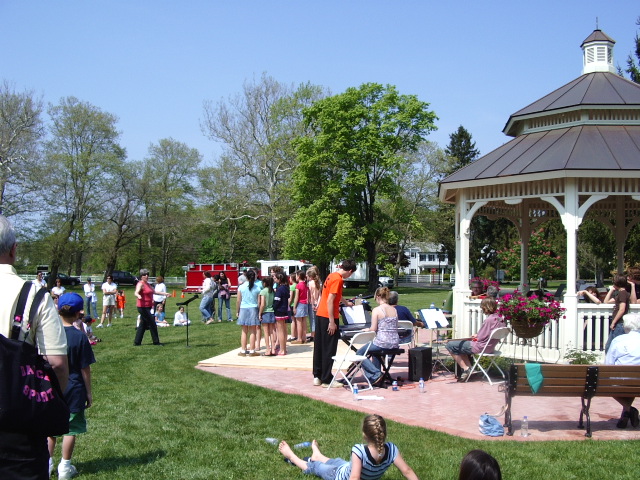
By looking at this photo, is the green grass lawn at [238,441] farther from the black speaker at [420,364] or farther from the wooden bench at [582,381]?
the black speaker at [420,364]

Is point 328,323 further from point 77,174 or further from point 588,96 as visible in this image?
point 77,174

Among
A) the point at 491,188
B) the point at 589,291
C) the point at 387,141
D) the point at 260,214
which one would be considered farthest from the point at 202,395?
the point at 260,214

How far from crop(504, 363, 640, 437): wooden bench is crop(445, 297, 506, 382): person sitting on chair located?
9.06 feet

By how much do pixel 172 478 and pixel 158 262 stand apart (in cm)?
5715

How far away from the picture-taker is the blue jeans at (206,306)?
Result: 68.4ft

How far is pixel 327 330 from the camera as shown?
32.5 feet

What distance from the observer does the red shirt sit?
46.5 ft

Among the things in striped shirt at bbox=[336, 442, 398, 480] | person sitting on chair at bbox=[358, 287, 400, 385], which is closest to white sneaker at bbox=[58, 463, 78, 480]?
striped shirt at bbox=[336, 442, 398, 480]

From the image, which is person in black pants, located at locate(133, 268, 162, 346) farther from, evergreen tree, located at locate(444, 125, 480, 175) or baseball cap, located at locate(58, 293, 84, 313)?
evergreen tree, located at locate(444, 125, 480, 175)

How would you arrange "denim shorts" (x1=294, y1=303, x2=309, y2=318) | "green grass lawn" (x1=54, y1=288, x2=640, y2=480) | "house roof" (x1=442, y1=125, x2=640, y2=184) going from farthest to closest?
1. "denim shorts" (x1=294, y1=303, x2=309, y2=318)
2. "house roof" (x1=442, y1=125, x2=640, y2=184)
3. "green grass lawn" (x1=54, y1=288, x2=640, y2=480)

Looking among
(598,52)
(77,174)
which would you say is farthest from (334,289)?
(77,174)

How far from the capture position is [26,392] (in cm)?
284

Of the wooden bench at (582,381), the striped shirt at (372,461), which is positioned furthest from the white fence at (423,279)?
the striped shirt at (372,461)

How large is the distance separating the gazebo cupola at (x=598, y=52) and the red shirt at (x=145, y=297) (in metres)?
12.2
